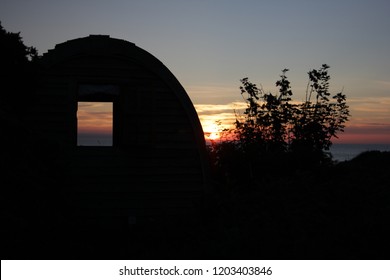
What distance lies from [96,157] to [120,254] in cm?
332

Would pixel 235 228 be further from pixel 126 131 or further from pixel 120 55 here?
pixel 120 55

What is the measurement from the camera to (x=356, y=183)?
49.4 ft

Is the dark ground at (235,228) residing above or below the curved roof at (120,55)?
below

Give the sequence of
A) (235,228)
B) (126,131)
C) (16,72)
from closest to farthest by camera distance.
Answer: (235,228), (16,72), (126,131)

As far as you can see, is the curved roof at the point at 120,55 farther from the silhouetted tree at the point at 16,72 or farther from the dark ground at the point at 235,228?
the dark ground at the point at 235,228

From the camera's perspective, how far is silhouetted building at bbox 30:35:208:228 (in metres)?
13.9

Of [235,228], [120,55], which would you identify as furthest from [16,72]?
[235,228]

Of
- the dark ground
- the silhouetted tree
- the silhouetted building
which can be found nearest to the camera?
the dark ground

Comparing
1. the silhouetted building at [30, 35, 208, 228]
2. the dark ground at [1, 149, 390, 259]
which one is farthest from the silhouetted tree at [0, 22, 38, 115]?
the dark ground at [1, 149, 390, 259]

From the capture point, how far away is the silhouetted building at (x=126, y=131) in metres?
13.9

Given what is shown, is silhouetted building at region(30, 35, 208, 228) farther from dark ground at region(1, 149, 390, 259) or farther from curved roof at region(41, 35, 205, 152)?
dark ground at region(1, 149, 390, 259)

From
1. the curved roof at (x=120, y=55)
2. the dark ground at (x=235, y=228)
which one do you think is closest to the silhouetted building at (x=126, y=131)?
the curved roof at (x=120, y=55)

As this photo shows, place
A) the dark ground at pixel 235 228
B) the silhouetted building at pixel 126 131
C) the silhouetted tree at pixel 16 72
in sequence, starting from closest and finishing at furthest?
the dark ground at pixel 235 228 < the silhouetted tree at pixel 16 72 < the silhouetted building at pixel 126 131

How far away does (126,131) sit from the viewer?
14.2 metres
